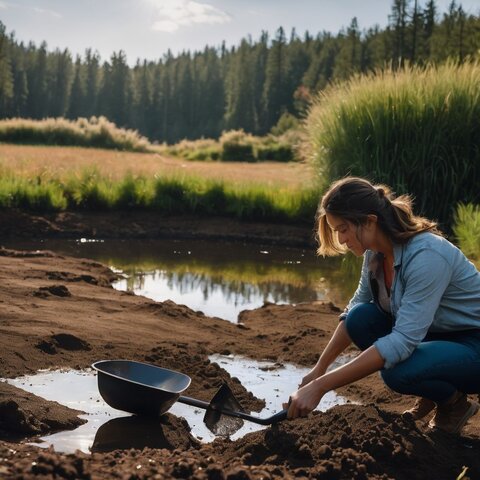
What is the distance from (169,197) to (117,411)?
28.3 ft

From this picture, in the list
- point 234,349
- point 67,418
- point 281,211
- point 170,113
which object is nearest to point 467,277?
point 67,418

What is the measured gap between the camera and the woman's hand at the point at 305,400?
3219mm

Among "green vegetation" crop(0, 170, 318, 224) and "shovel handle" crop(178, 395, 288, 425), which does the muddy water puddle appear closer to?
"shovel handle" crop(178, 395, 288, 425)

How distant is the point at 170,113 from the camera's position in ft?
293

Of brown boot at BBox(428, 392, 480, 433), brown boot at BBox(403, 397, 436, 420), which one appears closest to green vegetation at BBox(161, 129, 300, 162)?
brown boot at BBox(403, 397, 436, 420)

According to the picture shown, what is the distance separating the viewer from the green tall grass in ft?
37.6

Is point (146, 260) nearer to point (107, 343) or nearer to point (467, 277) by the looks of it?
point (107, 343)

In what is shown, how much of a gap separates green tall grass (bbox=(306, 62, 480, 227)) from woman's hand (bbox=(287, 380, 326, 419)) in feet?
27.3

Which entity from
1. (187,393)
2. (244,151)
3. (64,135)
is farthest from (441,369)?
(64,135)

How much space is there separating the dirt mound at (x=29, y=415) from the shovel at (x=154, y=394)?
22 cm

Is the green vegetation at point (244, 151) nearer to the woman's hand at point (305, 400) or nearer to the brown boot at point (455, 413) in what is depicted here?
the brown boot at point (455, 413)

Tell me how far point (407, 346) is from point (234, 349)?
2500 mm

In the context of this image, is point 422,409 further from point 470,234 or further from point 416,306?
point 470,234

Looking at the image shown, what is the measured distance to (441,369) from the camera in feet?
11.6
